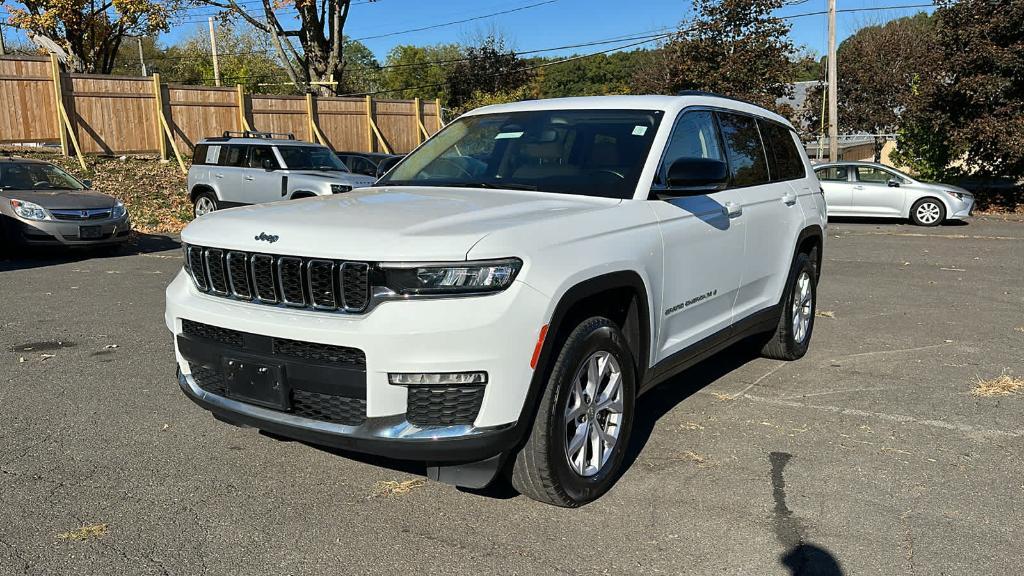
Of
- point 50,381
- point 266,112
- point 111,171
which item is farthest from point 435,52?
point 50,381

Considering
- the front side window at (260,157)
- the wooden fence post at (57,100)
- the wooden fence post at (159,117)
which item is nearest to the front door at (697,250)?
the front side window at (260,157)

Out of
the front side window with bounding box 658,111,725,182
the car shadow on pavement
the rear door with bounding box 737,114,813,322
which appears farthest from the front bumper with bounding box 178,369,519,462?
the car shadow on pavement

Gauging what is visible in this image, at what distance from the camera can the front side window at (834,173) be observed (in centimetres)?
1847

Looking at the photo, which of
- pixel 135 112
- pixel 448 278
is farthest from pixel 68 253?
pixel 448 278

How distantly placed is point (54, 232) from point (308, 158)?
189 inches

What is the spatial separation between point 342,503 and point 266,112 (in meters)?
22.5

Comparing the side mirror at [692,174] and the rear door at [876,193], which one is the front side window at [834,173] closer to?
the rear door at [876,193]

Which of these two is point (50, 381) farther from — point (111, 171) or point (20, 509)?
point (111, 171)

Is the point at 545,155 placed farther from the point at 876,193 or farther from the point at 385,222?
the point at 876,193

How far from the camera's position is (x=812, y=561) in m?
3.22

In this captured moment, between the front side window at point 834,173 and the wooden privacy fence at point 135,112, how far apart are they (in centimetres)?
1502

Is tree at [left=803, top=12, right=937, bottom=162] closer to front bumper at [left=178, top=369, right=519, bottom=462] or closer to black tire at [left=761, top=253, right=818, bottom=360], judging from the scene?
black tire at [left=761, top=253, right=818, bottom=360]

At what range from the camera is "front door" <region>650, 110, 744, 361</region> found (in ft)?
13.7

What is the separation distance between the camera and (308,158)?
1531 cm
